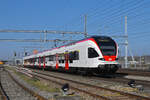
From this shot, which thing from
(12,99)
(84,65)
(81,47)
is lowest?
(12,99)

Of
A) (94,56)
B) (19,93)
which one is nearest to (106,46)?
(94,56)

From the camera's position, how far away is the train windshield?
16.3m

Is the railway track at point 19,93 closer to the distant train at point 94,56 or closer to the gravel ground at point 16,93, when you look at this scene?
the gravel ground at point 16,93

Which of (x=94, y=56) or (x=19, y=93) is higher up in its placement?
(x=94, y=56)

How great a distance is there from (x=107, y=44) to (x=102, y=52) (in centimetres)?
97

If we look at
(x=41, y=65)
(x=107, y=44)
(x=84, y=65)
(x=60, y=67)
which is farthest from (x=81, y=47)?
(x=41, y=65)

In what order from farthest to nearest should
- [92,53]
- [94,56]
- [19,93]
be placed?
[92,53] < [94,56] < [19,93]

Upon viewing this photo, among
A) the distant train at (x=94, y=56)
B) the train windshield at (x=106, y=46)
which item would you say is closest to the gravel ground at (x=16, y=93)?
the distant train at (x=94, y=56)

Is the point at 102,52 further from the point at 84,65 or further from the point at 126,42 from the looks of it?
the point at 126,42

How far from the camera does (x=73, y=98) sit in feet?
29.1

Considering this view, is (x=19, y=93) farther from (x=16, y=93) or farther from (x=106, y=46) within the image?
(x=106, y=46)

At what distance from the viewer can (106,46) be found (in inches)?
653

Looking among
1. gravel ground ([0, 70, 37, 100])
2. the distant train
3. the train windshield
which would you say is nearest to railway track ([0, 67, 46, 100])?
gravel ground ([0, 70, 37, 100])

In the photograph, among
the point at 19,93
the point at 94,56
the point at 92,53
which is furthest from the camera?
the point at 92,53
